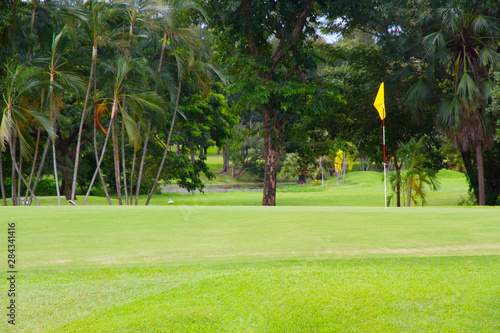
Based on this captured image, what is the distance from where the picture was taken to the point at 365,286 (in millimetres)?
3941

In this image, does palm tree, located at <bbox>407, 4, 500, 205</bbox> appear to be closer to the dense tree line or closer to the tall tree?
the dense tree line

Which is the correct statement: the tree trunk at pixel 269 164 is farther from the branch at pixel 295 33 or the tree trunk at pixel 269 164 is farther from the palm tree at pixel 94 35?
the palm tree at pixel 94 35

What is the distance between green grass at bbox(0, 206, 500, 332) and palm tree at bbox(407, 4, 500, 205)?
38.3ft

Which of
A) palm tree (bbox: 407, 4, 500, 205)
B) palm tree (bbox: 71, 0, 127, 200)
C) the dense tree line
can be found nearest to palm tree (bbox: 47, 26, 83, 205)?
the dense tree line

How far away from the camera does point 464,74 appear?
1622 centimetres

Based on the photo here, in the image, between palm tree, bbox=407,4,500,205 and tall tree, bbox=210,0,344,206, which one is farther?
tall tree, bbox=210,0,344,206

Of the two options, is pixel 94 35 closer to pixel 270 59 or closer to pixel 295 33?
pixel 270 59

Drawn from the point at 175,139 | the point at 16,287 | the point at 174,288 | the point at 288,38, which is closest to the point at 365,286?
the point at 174,288

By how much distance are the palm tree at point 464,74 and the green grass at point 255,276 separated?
11678mm

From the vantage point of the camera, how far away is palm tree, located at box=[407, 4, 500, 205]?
1585cm

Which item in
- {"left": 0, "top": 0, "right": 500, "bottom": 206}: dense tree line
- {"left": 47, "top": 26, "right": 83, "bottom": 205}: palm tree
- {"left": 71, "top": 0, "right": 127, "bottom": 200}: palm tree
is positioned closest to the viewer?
{"left": 47, "top": 26, "right": 83, "bottom": 205}: palm tree

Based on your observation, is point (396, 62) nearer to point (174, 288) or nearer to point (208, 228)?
point (208, 228)

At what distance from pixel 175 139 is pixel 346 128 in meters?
9.54

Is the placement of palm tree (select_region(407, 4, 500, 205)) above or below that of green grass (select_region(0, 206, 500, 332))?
above
